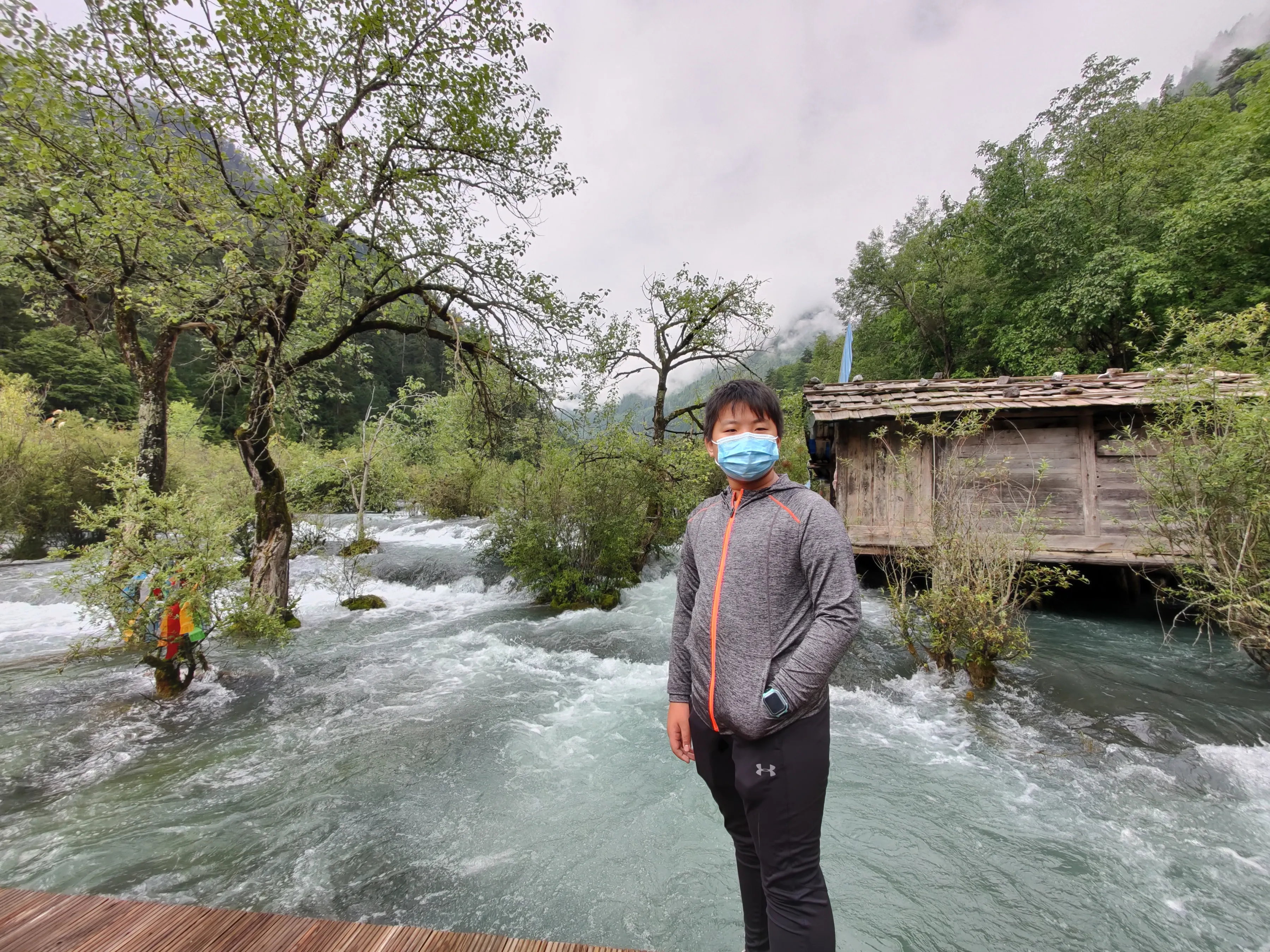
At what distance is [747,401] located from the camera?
176 centimetres

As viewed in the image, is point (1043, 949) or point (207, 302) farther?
point (207, 302)

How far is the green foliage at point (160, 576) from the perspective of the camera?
4.55m

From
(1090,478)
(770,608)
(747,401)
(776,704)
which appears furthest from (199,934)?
(1090,478)

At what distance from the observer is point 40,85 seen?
4602 mm

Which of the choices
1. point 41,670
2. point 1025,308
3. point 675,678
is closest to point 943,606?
point 675,678

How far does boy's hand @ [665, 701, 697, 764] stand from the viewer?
5.85ft

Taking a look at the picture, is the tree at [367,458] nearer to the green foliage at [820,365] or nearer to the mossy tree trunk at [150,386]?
the mossy tree trunk at [150,386]

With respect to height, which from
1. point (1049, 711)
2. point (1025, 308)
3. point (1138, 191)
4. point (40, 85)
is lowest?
point (1049, 711)

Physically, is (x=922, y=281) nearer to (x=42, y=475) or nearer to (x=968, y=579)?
(x=968, y=579)

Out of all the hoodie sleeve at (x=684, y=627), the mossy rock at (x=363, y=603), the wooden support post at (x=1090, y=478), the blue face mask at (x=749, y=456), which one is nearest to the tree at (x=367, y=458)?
the mossy rock at (x=363, y=603)

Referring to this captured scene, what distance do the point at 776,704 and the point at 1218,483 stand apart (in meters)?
5.72

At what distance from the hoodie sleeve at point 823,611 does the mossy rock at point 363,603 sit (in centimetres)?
1039

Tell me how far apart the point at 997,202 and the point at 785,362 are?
132 feet

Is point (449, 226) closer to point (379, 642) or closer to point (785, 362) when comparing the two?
point (379, 642)
